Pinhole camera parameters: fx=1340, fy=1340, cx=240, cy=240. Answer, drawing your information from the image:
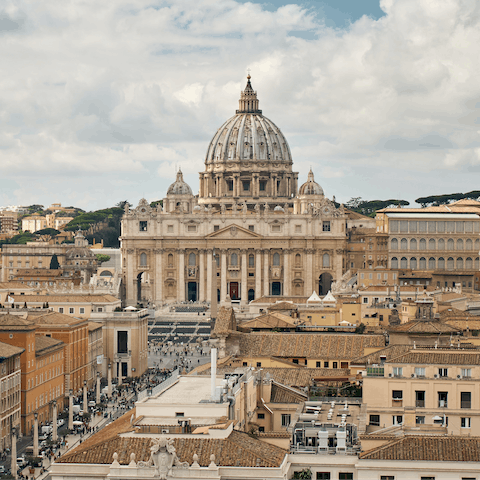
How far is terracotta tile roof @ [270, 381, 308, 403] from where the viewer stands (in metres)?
39.7

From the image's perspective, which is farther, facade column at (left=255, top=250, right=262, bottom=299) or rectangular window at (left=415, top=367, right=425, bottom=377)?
facade column at (left=255, top=250, right=262, bottom=299)

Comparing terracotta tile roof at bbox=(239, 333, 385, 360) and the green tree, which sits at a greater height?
the green tree

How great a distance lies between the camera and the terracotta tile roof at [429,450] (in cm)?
2777

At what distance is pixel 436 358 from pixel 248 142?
152 meters

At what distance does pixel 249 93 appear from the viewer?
199 meters

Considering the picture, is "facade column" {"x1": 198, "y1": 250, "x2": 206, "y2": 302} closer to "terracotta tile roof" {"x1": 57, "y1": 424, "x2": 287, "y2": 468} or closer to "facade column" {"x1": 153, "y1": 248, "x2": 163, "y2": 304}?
"facade column" {"x1": 153, "y1": 248, "x2": 163, "y2": 304}


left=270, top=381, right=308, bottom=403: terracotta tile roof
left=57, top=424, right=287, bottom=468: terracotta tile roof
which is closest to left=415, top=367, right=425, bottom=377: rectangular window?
left=270, top=381, right=308, bottom=403: terracotta tile roof

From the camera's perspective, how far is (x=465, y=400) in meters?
36.7

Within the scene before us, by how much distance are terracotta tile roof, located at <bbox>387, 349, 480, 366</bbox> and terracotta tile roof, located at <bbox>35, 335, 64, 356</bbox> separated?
3147cm

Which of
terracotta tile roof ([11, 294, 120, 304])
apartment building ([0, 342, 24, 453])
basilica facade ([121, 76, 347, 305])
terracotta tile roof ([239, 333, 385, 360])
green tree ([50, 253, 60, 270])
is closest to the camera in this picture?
terracotta tile roof ([239, 333, 385, 360])

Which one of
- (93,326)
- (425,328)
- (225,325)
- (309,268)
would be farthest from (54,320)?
(309,268)

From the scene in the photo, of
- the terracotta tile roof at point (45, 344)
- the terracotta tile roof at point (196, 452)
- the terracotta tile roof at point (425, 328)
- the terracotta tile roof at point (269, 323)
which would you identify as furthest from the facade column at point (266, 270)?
the terracotta tile roof at point (196, 452)

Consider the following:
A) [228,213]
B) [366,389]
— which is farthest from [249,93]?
[366,389]

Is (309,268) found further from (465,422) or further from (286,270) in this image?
(465,422)
